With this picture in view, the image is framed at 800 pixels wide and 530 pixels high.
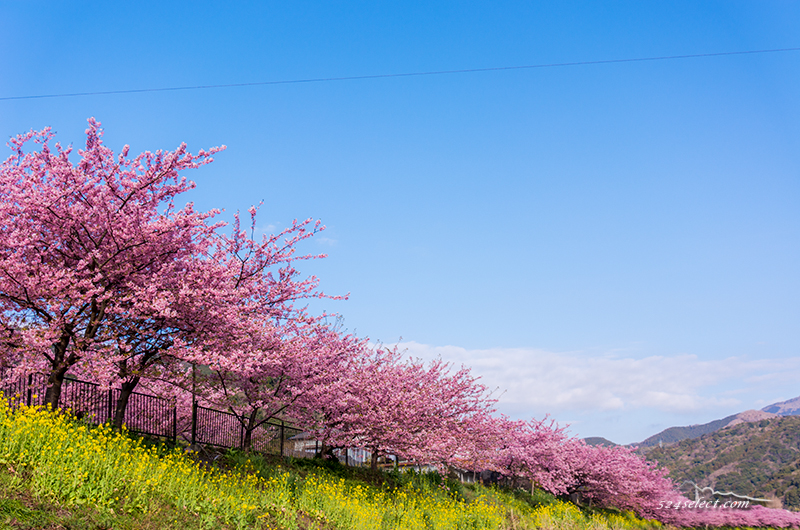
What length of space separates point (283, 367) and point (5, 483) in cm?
958

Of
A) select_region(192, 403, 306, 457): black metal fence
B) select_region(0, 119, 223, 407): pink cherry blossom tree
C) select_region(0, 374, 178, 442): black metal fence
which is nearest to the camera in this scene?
select_region(0, 119, 223, 407): pink cherry blossom tree

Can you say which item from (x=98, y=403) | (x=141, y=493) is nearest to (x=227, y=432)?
(x=98, y=403)

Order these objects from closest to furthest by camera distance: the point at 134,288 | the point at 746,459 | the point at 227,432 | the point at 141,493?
the point at 141,493 < the point at 134,288 < the point at 227,432 < the point at 746,459

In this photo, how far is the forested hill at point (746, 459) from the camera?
71.1 metres

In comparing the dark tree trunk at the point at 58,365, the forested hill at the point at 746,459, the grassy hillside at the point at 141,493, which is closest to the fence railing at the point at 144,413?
the dark tree trunk at the point at 58,365

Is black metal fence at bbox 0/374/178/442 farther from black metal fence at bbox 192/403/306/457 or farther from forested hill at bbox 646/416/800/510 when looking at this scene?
forested hill at bbox 646/416/800/510

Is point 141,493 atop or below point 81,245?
below

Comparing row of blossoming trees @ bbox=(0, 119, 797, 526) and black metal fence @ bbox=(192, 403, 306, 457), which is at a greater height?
row of blossoming trees @ bbox=(0, 119, 797, 526)

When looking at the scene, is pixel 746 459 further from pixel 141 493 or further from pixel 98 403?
pixel 141 493

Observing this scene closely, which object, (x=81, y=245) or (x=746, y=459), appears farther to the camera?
(x=746, y=459)

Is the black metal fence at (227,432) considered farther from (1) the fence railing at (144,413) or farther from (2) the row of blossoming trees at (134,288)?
(2) the row of blossoming trees at (134,288)

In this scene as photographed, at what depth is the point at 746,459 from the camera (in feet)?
279

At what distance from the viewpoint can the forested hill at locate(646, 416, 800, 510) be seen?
71088mm

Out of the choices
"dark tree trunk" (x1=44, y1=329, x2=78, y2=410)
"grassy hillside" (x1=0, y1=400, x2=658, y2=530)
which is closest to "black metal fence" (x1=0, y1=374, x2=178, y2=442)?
"dark tree trunk" (x1=44, y1=329, x2=78, y2=410)
